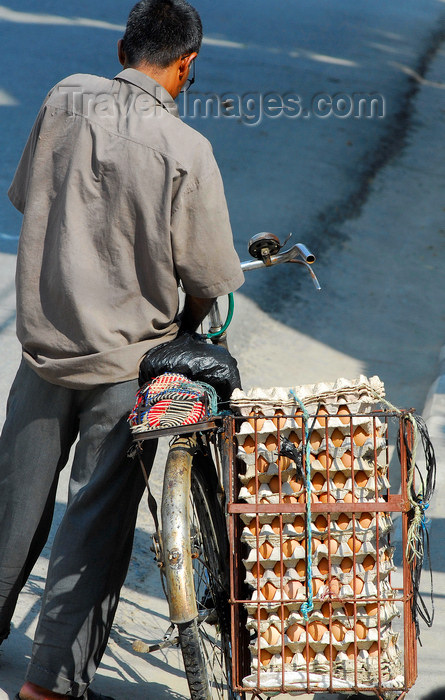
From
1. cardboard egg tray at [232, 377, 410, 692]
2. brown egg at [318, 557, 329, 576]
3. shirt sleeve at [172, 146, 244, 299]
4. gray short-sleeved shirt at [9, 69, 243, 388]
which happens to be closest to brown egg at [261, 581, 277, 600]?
cardboard egg tray at [232, 377, 410, 692]

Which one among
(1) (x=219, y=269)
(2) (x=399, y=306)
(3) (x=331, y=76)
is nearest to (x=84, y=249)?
(1) (x=219, y=269)

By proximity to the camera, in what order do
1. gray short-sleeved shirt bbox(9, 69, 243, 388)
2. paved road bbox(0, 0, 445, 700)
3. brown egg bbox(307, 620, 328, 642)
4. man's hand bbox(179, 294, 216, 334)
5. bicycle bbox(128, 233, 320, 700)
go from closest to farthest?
bicycle bbox(128, 233, 320, 700) < brown egg bbox(307, 620, 328, 642) < gray short-sleeved shirt bbox(9, 69, 243, 388) < man's hand bbox(179, 294, 216, 334) < paved road bbox(0, 0, 445, 700)

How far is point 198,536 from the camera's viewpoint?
248 cm

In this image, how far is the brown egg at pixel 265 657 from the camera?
205 centimetres

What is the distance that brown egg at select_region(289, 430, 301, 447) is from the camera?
2.04m

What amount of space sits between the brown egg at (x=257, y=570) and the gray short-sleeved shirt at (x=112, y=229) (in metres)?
0.61

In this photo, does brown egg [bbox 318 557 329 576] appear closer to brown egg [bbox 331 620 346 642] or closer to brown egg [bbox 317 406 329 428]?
brown egg [bbox 331 620 346 642]

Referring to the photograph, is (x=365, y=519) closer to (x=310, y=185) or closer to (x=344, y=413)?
(x=344, y=413)

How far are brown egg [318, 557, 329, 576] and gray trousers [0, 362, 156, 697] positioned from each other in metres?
→ 0.55

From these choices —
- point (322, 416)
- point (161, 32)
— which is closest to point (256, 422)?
point (322, 416)

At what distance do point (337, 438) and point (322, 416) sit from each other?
10 centimetres

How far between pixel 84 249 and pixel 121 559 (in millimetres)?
859

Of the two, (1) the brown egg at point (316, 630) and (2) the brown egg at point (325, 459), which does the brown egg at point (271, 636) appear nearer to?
(1) the brown egg at point (316, 630)

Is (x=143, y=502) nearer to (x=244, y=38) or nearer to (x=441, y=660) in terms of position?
(x=441, y=660)
